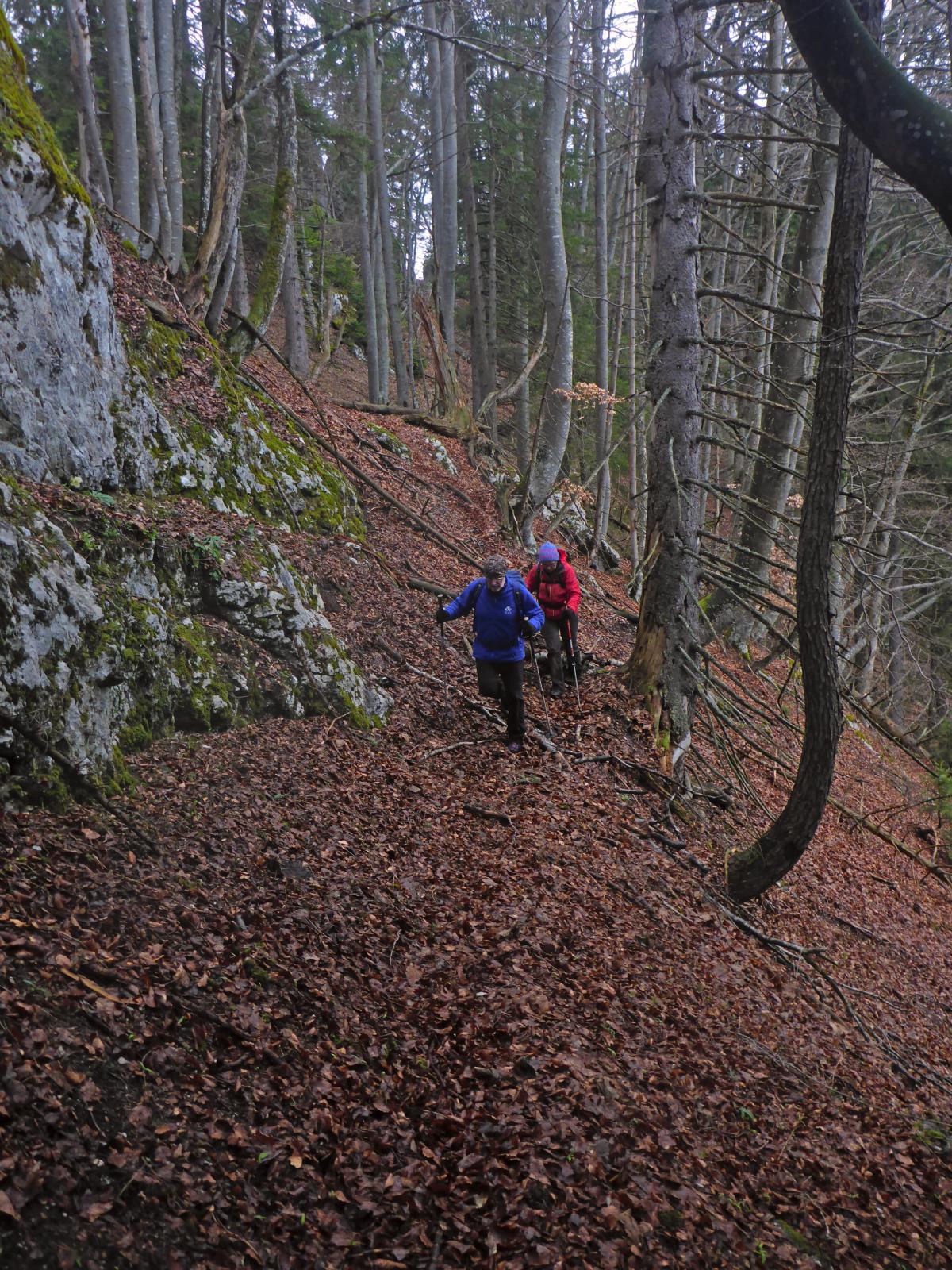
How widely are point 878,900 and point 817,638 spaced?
16.6 feet

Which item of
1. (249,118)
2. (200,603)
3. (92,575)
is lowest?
(200,603)

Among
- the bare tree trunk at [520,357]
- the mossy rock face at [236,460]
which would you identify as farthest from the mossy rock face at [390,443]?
the mossy rock face at [236,460]

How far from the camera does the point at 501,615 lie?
7875mm

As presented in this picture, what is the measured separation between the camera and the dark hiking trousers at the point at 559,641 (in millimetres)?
9055

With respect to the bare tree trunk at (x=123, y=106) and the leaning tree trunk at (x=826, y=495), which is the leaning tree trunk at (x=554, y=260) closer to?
the bare tree trunk at (x=123, y=106)

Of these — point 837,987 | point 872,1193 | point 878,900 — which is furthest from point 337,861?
point 878,900

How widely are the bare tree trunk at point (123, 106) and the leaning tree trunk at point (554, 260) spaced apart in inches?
246

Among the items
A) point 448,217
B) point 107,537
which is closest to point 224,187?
point 107,537

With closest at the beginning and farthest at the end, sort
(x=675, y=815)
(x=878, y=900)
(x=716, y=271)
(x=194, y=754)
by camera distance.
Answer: (x=194, y=754), (x=675, y=815), (x=878, y=900), (x=716, y=271)

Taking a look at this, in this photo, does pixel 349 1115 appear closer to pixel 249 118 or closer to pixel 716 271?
pixel 716 271

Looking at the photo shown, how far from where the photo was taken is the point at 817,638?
573 centimetres

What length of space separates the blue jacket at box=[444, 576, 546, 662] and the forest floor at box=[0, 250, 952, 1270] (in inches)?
39.7

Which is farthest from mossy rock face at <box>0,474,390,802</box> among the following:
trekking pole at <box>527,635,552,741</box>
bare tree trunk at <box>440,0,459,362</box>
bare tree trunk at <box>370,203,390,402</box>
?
bare tree trunk at <box>370,203,390,402</box>

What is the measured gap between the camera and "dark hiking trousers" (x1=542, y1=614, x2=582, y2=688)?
29.7 ft
